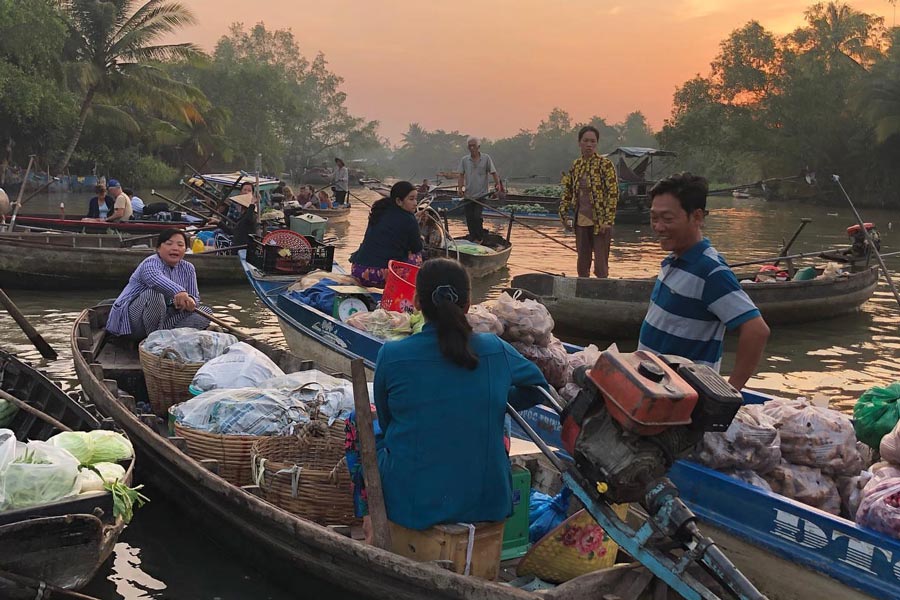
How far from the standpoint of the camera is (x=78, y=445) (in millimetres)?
4031

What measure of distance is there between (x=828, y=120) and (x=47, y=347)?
44.3m

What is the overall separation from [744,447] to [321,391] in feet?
7.17

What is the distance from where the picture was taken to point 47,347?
823 centimetres

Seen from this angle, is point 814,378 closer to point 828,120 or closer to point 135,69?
point 135,69

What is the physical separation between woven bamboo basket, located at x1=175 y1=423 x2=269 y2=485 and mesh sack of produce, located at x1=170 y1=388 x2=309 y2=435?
50mm

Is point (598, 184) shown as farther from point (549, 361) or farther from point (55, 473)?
point (55, 473)

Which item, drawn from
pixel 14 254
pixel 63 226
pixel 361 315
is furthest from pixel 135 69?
pixel 361 315

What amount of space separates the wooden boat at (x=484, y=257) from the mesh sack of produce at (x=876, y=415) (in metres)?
8.15

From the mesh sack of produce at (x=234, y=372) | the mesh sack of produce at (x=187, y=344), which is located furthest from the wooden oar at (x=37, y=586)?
the mesh sack of produce at (x=187, y=344)

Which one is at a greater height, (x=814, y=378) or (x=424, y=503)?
(x=424, y=503)

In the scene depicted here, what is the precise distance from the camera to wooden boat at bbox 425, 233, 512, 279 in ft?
40.8

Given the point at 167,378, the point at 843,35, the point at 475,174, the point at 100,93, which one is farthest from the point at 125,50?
the point at 843,35

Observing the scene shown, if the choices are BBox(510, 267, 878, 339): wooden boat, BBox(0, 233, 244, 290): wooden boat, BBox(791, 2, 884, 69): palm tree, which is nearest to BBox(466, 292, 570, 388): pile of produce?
BBox(510, 267, 878, 339): wooden boat

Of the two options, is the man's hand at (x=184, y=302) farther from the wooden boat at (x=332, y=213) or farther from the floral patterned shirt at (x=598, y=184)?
the wooden boat at (x=332, y=213)
